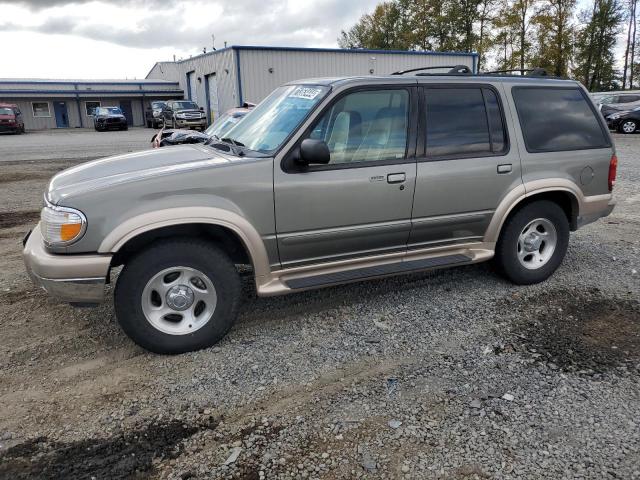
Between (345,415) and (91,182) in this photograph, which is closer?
(345,415)

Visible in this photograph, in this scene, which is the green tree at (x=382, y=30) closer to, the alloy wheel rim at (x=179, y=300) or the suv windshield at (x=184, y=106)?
the suv windshield at (x=184, y=106)

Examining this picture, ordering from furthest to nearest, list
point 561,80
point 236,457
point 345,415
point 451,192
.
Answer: point 561,80, point 451,192, point 345,415, point 236,457

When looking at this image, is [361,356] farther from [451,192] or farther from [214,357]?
[451,192]

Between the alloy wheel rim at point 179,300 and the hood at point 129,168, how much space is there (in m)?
0.70

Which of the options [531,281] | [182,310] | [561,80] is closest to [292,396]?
[182,310]

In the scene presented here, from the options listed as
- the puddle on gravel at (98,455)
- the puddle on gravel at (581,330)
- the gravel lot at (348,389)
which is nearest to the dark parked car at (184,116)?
the gravel lot at (348,389)

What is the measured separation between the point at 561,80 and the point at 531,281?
196cm

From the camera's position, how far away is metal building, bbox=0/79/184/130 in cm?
4421

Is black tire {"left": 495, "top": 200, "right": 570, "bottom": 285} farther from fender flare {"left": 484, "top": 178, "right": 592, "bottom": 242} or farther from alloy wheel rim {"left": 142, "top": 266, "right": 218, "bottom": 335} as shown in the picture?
alloy wheel rim {"left": 142, "top": 266, "right": 218, "bottom": 335}

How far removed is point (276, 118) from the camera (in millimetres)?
4223

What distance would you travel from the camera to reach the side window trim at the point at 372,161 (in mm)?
3725

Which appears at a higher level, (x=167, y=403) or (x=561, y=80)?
(x=561, y=80)

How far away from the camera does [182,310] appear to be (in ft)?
12.0

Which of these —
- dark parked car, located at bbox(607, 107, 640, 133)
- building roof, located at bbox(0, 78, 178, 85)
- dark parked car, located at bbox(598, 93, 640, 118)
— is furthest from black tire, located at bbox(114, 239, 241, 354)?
building roof, located at bbox(0, 78, 178, 85)
